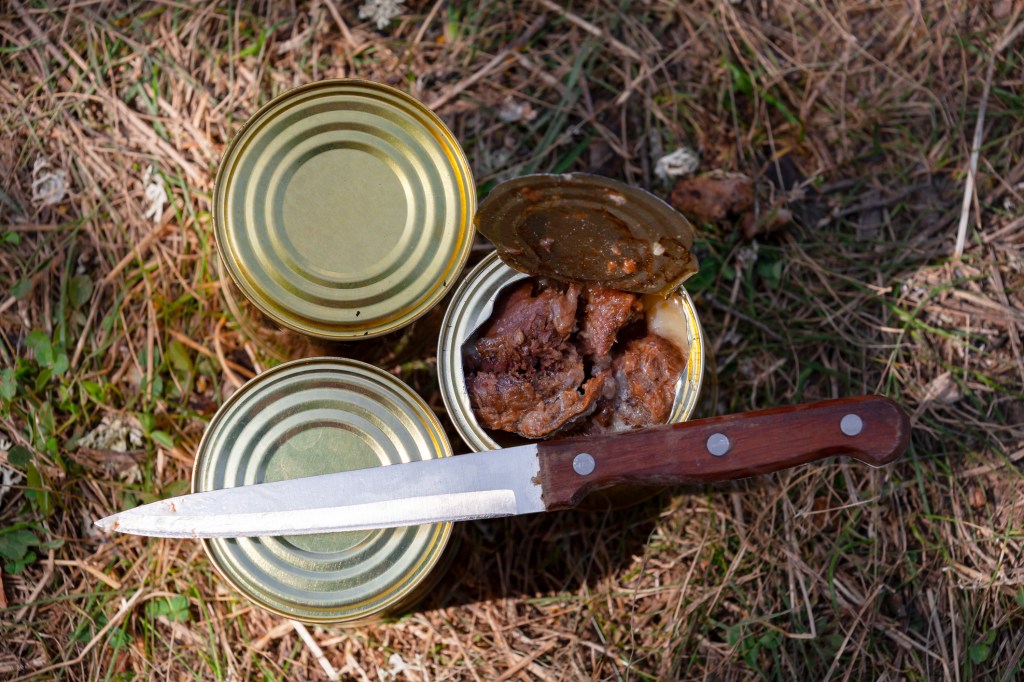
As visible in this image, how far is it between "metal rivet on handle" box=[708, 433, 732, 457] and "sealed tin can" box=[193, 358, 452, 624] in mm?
814

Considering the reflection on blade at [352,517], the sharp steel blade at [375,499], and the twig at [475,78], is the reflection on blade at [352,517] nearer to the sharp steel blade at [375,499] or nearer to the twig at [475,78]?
the sharp steel blade at [375,499]

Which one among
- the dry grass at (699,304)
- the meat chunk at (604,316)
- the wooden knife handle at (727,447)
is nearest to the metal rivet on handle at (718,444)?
the wooden knife handle at (727,447)

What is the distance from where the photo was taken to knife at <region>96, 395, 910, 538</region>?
7.34 ft

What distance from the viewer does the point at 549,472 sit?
2291mm

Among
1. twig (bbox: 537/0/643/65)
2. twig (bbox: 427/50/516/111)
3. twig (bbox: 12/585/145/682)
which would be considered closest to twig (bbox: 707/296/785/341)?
twig (bbox: 537/0/643/65)

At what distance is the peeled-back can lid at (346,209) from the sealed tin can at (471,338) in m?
0.10

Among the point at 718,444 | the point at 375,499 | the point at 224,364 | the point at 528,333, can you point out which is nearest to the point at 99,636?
the point at 224,364

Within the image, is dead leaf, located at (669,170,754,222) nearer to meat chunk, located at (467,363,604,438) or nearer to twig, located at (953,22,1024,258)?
twig, located at (953,22,1024,258)

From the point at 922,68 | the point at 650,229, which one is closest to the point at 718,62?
the point at 922,68

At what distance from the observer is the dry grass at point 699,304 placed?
9.57ft

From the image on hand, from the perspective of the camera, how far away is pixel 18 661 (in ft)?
9.46

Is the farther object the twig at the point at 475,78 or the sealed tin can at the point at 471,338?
the twig at the point at 475,78

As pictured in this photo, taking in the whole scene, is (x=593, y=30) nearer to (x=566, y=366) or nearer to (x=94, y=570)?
(x=566, y=366)

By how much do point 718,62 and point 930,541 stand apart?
2062 mm
